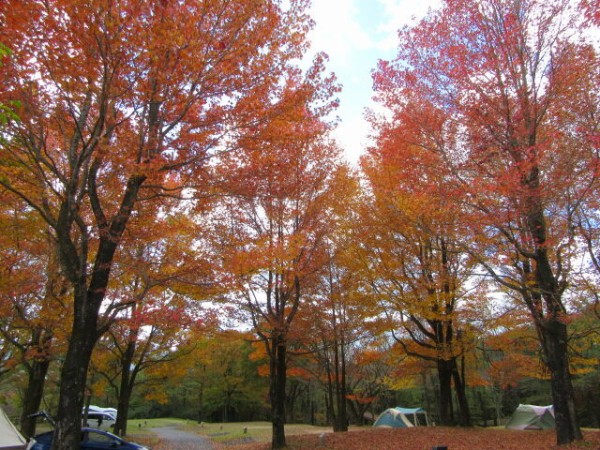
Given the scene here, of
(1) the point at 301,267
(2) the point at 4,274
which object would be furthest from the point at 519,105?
(2) the point at 4,274

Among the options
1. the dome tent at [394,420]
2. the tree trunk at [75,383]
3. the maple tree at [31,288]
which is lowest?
the dome tent at [394,420]

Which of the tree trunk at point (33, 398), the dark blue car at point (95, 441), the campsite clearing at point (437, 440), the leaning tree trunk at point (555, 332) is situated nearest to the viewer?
the leaning tree trunk at point (555, 332)

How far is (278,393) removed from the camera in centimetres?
1336

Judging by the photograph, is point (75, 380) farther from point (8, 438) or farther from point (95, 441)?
point (95, 441)

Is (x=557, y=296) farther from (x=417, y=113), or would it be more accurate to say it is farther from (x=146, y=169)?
(x=146, y=169)

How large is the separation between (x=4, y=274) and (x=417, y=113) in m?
11.4

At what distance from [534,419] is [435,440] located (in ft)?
32.3

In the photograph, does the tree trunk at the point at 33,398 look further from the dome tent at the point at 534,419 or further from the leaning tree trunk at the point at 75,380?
the dome tent at the point at 534,419

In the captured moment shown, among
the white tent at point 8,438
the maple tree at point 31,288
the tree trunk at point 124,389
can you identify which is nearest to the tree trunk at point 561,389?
the white tent at point 8,438

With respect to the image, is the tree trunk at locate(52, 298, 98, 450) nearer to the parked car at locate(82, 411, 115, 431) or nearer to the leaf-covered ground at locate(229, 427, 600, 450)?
the leaf-covered ground at locate(229, 427, 600, 450)

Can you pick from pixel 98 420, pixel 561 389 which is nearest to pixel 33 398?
pixel 561 389

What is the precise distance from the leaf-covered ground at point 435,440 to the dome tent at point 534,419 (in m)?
6.17

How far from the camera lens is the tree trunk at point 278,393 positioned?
13000mm

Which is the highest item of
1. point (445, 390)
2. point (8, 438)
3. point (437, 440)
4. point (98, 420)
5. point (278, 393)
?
point (278, 393)
